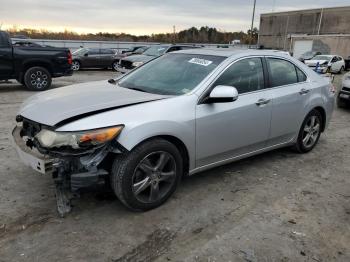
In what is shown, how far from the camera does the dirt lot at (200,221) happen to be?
9.93ft

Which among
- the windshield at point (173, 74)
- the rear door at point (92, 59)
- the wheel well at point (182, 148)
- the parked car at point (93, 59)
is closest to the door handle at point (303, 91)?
the windshield at point (173, 74)

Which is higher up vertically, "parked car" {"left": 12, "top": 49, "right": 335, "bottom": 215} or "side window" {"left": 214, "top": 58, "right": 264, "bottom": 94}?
"side window" {"left": 214, "top": 58, "right": 264, "bottom": 94}

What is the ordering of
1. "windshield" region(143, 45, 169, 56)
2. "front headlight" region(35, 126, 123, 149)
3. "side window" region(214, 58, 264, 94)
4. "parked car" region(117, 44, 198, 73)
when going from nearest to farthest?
"front headlight" region(35, 126, 123, 149), "side window" region(214, 58, 264, 94), "parked car" region(117, 44, 198, 73), "windshield" region(143, 45, 169, 56)

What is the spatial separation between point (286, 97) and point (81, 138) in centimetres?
290

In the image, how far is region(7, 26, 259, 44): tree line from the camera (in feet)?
134

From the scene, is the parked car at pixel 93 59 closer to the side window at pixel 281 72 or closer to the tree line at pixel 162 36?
the tree line at pixel 162 36

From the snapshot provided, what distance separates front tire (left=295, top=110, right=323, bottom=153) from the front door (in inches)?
39.1

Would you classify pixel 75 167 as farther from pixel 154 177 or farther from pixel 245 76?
pixel 245 76

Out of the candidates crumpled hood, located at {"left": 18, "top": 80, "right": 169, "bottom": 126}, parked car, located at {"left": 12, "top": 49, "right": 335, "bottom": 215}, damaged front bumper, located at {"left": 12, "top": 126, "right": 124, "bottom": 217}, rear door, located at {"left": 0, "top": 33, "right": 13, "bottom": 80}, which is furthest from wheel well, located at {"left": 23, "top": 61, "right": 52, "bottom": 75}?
damaged front bumper, located at {"left": 12, "top": 126, "right": 124, "bottom": 217}

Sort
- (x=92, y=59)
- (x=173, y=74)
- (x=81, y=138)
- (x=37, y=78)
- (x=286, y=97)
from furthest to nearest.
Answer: (x=92, y=59) → (x=37, y=78) → (x=286, y=97) → (x=173, y=74) → (x=81, y=138)

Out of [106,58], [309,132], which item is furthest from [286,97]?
[106,58]

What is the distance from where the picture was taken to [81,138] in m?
3.13

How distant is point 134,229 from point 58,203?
2.59 feet

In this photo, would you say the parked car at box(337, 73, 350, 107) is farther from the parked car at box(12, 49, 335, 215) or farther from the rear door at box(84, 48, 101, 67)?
the rear door at box(84, 48, 101, 67)
